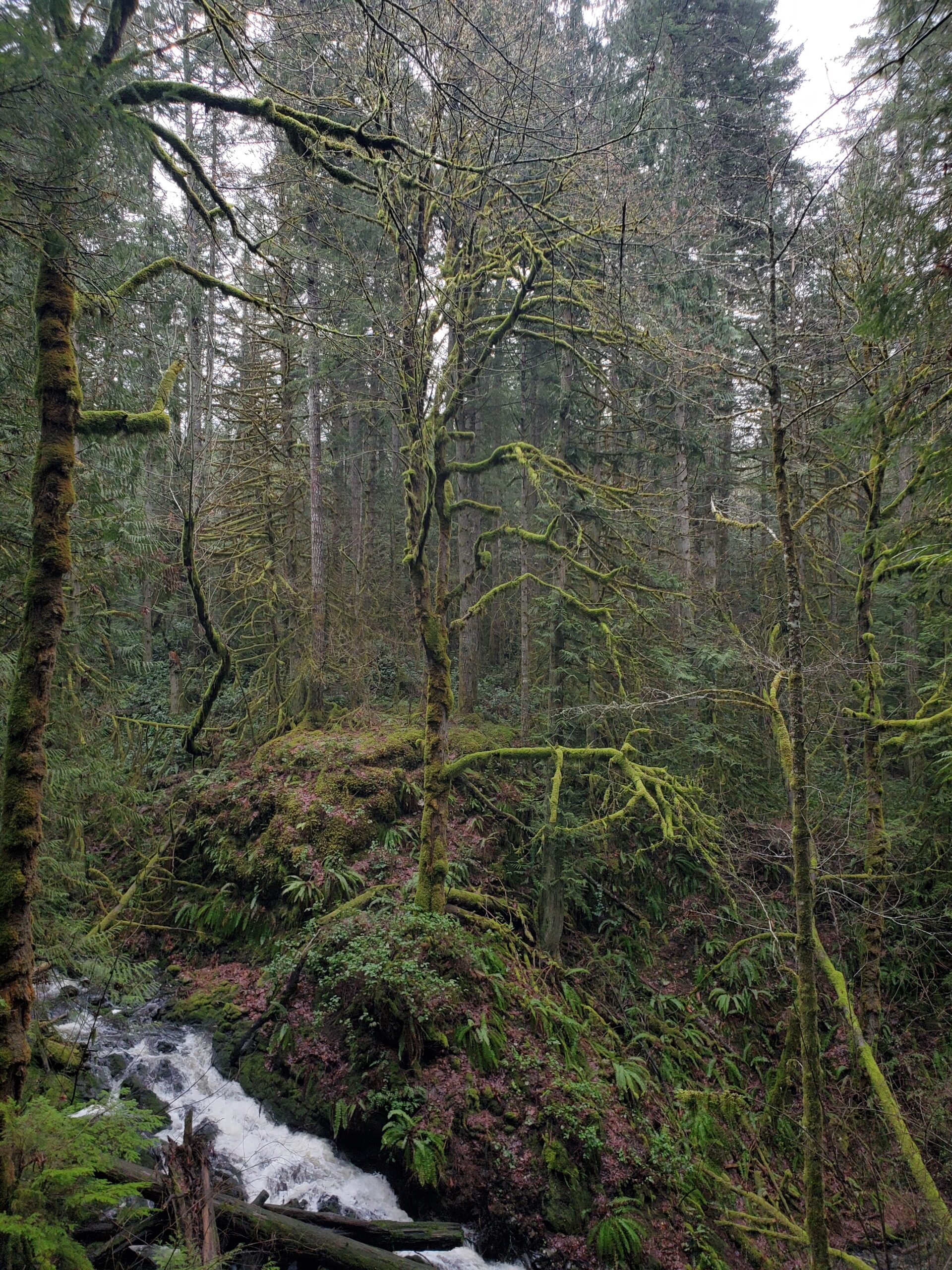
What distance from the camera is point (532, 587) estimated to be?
13180 millimetres

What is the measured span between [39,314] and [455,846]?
24.5ft

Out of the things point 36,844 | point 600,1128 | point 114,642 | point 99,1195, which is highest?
point 114,642

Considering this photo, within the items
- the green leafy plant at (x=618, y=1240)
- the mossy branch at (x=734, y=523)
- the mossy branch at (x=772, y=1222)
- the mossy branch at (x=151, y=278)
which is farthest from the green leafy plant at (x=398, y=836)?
the mossy branch at (x=151, y=278)

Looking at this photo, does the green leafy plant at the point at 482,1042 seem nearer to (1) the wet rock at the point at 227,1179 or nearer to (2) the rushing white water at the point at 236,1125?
(2) the rushing white water at the point at 236,1125

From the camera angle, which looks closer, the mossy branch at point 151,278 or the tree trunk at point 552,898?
the mossy branch at point 151,278

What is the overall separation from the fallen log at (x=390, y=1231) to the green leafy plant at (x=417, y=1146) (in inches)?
13.0

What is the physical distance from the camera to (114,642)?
983 cm

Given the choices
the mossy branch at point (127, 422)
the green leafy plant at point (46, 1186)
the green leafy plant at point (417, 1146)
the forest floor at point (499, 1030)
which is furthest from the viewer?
the forest floor at point (499, 1030)

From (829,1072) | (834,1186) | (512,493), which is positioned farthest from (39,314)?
(512,493)

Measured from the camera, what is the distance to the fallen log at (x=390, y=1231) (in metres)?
4.72

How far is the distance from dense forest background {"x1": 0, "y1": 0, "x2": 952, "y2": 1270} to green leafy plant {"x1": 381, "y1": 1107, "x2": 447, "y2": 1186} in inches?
1.6

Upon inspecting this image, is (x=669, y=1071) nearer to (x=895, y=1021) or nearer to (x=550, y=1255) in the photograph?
(x=550, y=1255)

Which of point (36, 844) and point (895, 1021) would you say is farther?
point (895, 1021)

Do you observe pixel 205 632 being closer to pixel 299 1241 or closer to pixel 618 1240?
pixel 299 1241
